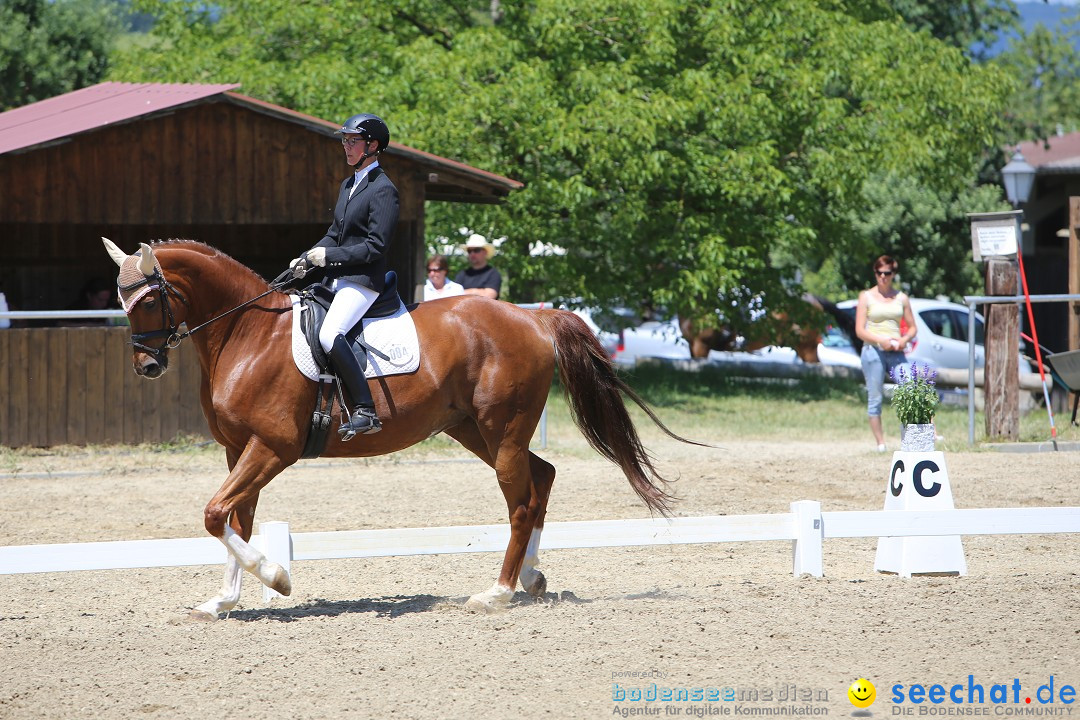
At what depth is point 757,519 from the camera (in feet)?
22.6

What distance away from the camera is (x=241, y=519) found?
6.27m

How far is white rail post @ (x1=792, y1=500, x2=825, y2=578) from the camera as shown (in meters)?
6.84

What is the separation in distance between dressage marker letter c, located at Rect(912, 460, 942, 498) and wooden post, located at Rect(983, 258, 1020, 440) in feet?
18.3

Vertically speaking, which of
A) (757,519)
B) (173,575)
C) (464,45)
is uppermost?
(464,45)

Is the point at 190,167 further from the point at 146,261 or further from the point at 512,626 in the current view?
the point at 512,626

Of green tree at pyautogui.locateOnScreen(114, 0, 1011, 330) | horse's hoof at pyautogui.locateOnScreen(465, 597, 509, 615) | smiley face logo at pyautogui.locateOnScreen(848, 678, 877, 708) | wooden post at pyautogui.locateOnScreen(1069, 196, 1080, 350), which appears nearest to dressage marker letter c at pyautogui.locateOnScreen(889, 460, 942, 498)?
horse's hoof at pyautogui.locateOnScreen(465, 597, 509, 615)

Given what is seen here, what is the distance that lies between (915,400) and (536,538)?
287cm

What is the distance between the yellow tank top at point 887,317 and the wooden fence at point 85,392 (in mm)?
7174

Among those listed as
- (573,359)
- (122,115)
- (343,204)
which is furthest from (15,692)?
(122,115)

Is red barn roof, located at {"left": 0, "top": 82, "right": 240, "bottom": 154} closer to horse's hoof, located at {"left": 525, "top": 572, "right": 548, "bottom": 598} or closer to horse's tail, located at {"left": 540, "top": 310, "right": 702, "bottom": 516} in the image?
horse's tail, located at {"left": 540, "top": 310, "right": 702, "bottom": 516}

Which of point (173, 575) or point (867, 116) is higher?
point (867, 116)

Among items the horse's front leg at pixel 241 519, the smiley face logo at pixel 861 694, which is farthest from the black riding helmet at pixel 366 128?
the smiley face logo at pixel 861 694

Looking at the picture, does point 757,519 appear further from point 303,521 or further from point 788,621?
point 303,521

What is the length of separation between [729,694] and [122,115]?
10641mm
